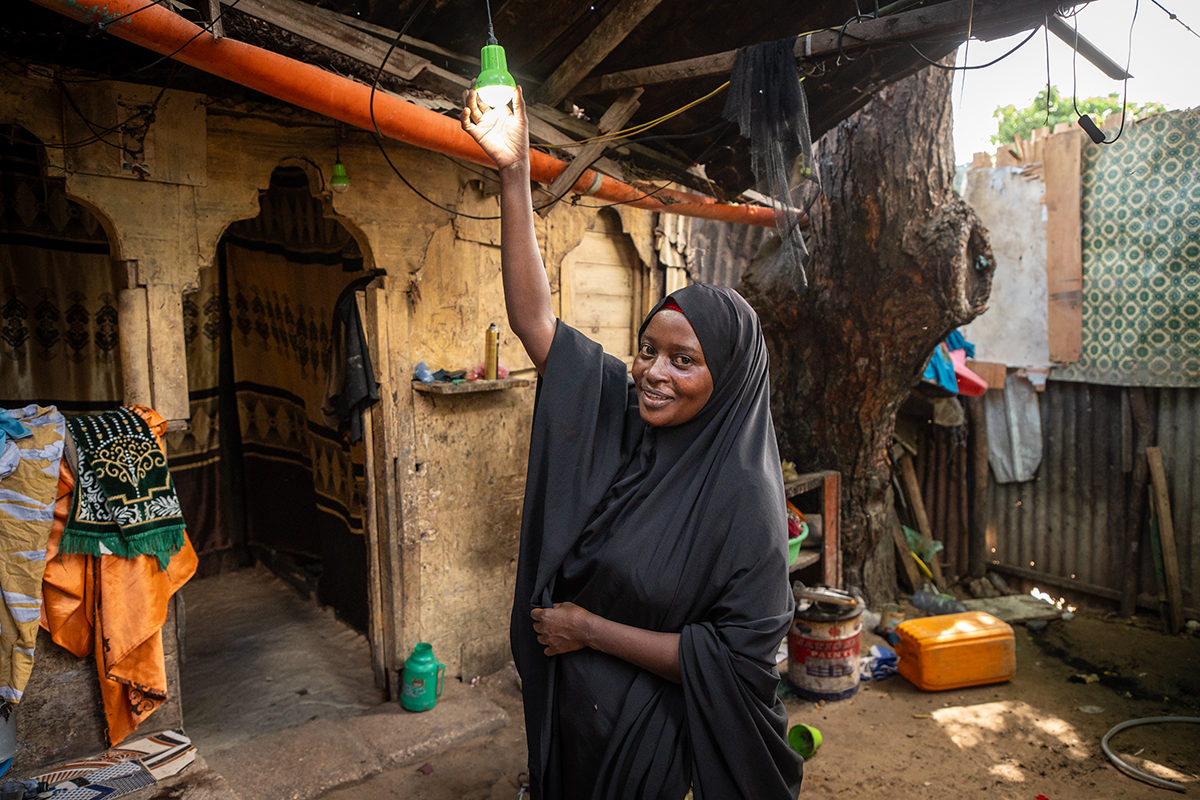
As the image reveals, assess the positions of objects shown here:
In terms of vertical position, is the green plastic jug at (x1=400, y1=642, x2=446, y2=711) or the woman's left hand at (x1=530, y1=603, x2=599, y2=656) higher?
the woman's left hand at (x1=530, y1=603, x2=599, y2=656)

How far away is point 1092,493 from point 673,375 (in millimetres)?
6788

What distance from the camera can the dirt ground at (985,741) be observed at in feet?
12.6

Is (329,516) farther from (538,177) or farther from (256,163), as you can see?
(538,177)

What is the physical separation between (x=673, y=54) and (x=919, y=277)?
2.77 m

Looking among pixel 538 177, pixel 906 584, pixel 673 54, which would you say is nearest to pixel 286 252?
pixel 538 177

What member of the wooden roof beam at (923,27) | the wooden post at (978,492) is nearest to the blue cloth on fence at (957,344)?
the wooden post at (978,492)

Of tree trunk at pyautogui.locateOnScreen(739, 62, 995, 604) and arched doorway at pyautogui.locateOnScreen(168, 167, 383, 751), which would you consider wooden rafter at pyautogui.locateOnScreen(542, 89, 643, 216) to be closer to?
arched doorway at pyautogui.locateOnScreen(168, 167, 383, 751)

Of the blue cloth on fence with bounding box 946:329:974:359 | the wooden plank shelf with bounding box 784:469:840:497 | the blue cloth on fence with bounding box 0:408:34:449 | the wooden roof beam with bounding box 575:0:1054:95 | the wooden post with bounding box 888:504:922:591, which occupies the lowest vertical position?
the wooden post with bounding box 888:504:922:591

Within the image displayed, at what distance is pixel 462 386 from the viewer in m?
4.11

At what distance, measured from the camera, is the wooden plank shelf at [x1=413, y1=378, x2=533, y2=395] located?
13.4 ft

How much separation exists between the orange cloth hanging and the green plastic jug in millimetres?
1309

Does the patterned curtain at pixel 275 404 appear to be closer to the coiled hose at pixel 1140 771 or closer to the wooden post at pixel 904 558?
the coiled hose at pixel 1140 771

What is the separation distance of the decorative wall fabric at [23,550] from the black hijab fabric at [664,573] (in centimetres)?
209

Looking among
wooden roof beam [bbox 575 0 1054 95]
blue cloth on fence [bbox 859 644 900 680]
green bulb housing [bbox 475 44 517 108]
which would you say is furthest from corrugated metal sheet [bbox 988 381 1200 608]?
green bulb housing [bbox 475 44 517 108]
